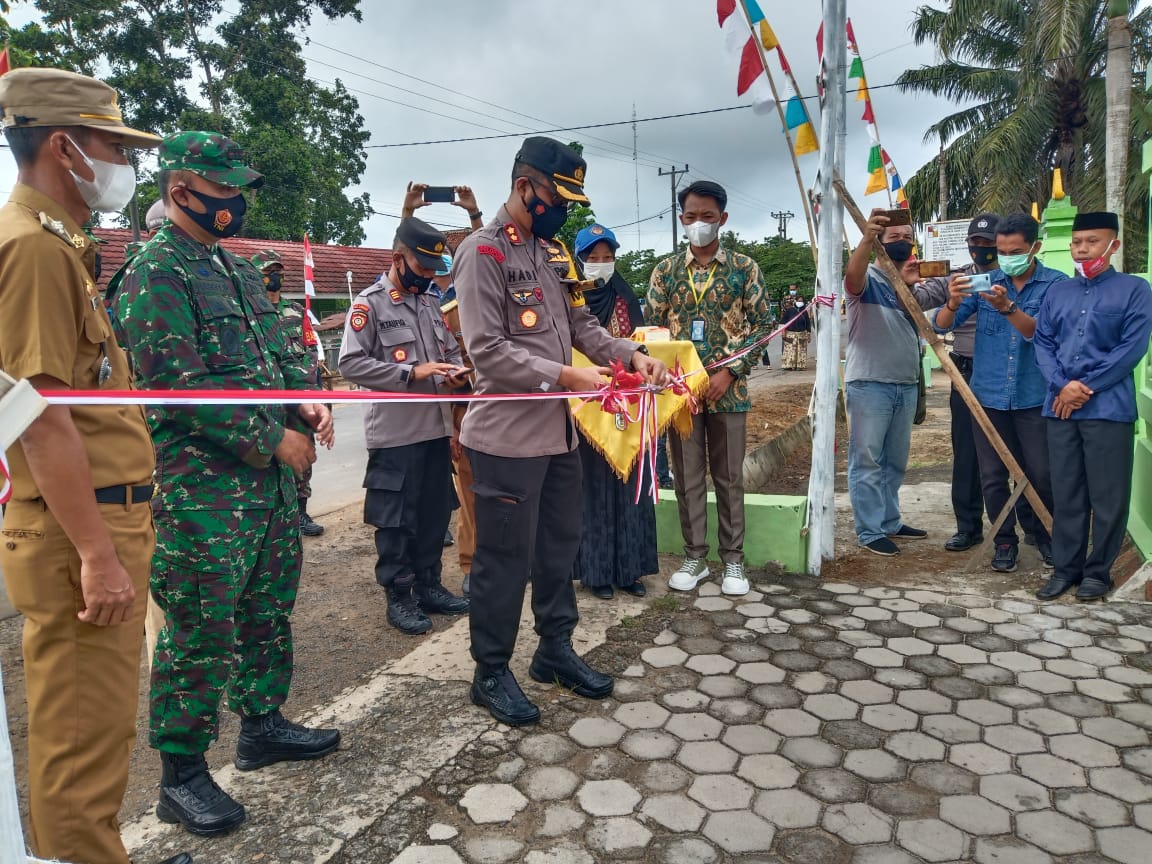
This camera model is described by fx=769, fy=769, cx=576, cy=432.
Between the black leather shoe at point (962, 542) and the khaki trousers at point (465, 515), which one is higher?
the khaki trousers at point (465, 515)

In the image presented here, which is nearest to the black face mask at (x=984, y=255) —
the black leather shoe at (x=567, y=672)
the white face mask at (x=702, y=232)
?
the white face mask at (x=702, y=232)

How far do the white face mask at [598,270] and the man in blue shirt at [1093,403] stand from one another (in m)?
2.43

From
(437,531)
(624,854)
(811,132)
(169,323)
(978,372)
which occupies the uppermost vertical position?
(811,132)

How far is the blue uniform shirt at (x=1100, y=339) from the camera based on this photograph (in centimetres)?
376

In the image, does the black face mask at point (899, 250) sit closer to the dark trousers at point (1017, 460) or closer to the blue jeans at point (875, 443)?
the blue jeans at point (875, 443)

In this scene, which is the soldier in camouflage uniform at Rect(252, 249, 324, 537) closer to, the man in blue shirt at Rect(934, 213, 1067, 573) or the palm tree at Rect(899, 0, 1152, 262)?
the man in blue shirt at Rect(934, 213, 1067, 573)

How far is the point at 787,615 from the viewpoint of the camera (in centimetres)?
375

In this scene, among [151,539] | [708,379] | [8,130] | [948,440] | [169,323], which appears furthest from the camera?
[948,440]

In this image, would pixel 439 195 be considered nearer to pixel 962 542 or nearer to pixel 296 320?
pixel 296 320

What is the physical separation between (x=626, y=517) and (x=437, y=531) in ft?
3.27

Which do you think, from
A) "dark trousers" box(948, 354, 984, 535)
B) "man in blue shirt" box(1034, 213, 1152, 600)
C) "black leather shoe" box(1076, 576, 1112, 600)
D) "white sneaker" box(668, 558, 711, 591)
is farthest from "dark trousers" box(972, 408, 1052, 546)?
"white sneaker" box(668, 558, 711, 591)

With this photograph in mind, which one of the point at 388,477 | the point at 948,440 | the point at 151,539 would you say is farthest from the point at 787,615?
the point at 948,440

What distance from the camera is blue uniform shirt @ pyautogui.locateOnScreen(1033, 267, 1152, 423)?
3764 millimetres

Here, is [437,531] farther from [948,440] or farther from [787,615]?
[948,440]
